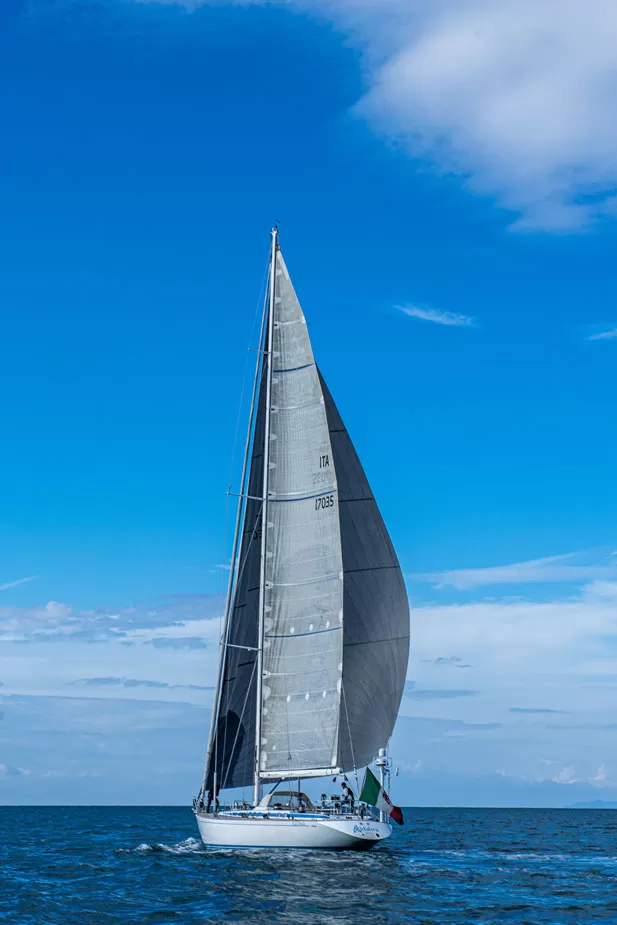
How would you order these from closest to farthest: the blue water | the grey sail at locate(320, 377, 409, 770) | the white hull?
the blue water, the white hull, the grey sail at locate(320, 377, 409, 770)

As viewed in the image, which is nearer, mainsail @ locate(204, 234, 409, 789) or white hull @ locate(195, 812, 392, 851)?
white hull @ locate(195, 812, 392, 851)

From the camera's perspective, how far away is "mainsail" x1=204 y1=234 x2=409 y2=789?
1462 inches

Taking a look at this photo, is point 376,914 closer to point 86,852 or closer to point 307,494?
point 307,494

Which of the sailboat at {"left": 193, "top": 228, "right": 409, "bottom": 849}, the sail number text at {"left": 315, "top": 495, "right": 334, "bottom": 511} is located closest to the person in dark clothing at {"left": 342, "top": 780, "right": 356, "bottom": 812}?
the sailboat at {"left": 193, "top": 228, "right": 409, "bottom": 849}

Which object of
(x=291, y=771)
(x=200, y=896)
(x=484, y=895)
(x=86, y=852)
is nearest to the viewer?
(x=200, y=896)

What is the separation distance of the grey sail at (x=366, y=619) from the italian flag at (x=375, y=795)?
0.98 m

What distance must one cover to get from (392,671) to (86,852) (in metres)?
18.2

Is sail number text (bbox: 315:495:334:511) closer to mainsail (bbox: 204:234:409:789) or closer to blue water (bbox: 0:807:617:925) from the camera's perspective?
mainsail (bbox: 204:234:409:789)

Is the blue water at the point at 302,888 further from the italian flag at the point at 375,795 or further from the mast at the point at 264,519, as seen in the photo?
the mast at the point at 264,519

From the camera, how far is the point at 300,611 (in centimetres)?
3756

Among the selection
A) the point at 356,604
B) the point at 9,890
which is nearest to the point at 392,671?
the point at 356,604

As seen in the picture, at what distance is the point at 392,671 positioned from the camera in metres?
39.3

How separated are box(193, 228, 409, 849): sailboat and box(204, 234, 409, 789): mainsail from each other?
0.05 meters

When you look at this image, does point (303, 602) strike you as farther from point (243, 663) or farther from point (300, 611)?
point (243, 663)
